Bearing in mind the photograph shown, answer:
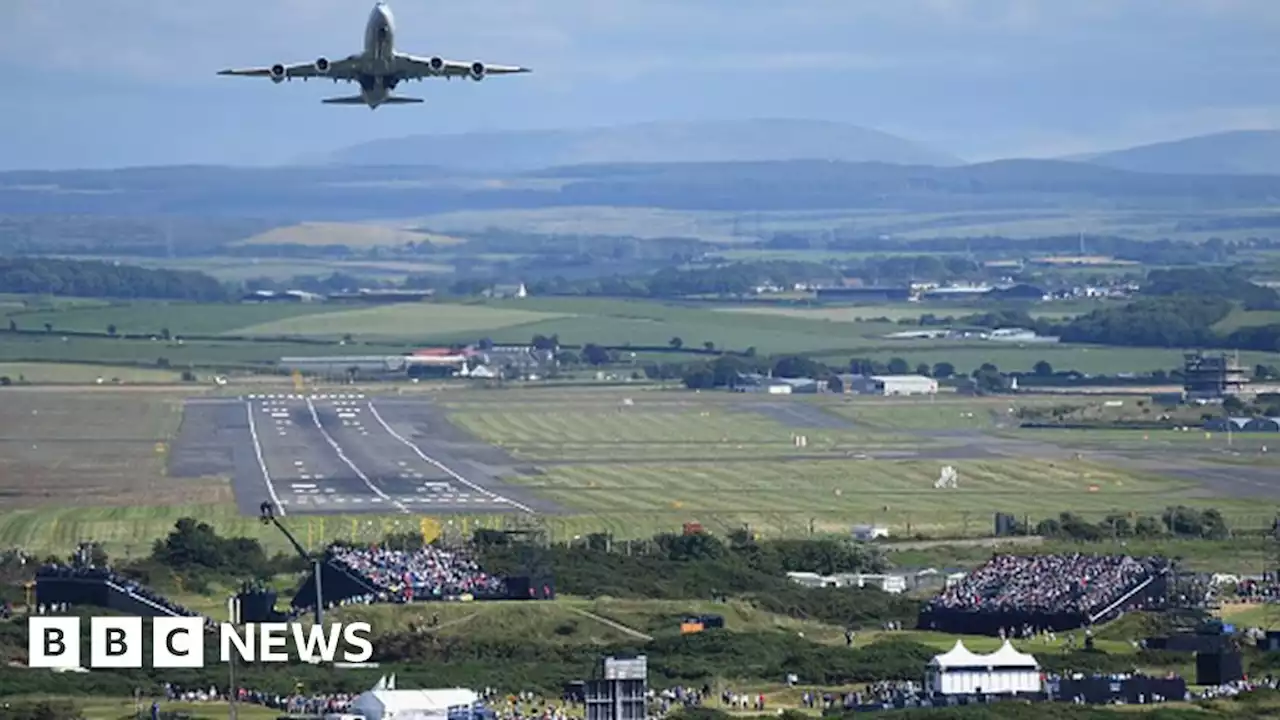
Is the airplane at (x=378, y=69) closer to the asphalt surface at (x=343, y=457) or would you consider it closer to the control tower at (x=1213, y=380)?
the asphalt surface at (x=343, y=457)

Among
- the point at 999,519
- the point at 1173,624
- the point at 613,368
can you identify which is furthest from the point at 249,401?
the point at 1173,624

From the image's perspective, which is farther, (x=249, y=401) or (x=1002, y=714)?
(x=249, y=401)

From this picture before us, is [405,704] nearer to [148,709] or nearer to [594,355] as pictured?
[148,709]

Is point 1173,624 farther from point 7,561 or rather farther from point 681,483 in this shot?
point 681,483

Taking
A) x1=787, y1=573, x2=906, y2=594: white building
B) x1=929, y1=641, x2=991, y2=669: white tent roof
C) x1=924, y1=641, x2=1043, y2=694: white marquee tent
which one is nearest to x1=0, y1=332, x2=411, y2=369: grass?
x1=787, y1=573, x2=906, y2=594: white building

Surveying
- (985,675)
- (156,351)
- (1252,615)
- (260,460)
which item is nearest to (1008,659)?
(985,675)
